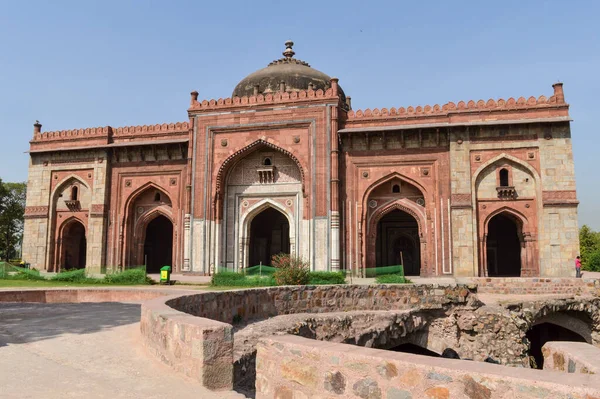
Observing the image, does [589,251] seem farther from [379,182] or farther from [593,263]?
[379,182]

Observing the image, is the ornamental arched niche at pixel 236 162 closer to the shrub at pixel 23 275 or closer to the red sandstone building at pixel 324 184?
the red sandstone building at pixel 324 184

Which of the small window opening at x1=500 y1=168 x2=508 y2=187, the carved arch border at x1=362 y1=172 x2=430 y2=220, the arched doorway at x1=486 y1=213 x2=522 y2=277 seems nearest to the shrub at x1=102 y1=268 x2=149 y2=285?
the carved arch border at x1=362 y1=172 x2=430 y2=220

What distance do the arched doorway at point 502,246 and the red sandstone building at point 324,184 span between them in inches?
1.7

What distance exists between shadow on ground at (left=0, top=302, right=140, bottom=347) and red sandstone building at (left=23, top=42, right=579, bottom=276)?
10.4m

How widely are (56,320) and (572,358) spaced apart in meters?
6.18

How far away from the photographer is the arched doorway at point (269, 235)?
23.2 metres

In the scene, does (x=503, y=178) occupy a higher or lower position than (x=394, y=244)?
higher

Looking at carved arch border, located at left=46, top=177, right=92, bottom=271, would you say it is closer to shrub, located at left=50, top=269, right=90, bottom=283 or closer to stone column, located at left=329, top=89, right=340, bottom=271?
shrub, located at left=50, top=269, right=90, bottom=283

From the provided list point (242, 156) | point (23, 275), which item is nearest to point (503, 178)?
point (242, 156)

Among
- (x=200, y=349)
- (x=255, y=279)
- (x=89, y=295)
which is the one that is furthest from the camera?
(x=255, y=279)

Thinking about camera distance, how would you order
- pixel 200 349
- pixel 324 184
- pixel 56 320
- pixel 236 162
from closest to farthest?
pixel 200 349, pixel 56 320, pixel 324 184, pixel 236 162

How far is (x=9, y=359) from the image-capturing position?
4.17 meters

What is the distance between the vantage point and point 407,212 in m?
18.8

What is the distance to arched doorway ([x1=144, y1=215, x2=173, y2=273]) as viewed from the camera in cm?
2434
